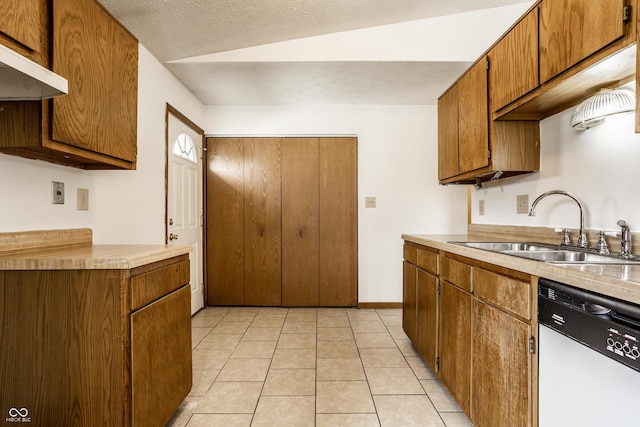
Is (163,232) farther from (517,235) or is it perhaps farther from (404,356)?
(517,235)

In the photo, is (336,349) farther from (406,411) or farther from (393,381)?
(406,411)

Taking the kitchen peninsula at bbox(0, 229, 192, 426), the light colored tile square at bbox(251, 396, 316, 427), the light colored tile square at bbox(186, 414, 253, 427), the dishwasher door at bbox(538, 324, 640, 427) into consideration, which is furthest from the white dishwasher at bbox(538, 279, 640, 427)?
the kitchen peninsula at bbox(0, 229, 192, 426)

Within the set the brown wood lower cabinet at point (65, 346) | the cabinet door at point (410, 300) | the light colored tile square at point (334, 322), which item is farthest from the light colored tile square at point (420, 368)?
the brown wood lower cabinet at point (65, 346)

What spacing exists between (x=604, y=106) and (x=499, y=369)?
4.02 feet

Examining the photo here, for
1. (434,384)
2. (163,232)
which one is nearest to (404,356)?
(434,384)

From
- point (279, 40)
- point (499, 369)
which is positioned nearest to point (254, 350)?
point (499, 369)

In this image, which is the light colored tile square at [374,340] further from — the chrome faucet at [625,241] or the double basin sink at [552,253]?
the chrome faucet at [625,241]

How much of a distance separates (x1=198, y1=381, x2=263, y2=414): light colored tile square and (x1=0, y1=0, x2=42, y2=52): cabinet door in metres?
1.89

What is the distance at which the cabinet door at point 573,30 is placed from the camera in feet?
3.81

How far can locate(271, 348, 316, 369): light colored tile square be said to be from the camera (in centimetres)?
230

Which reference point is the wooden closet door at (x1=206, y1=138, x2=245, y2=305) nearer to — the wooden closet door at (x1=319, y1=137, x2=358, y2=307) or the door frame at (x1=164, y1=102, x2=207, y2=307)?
the door frame at (x1=164, y1=102, x2=207, y2=307)

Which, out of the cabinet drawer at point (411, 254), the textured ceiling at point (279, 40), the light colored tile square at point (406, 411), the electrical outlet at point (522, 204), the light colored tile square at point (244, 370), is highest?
the textured ceiling at point (279, 40)

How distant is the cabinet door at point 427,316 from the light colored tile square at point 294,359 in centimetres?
80

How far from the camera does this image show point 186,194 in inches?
130
